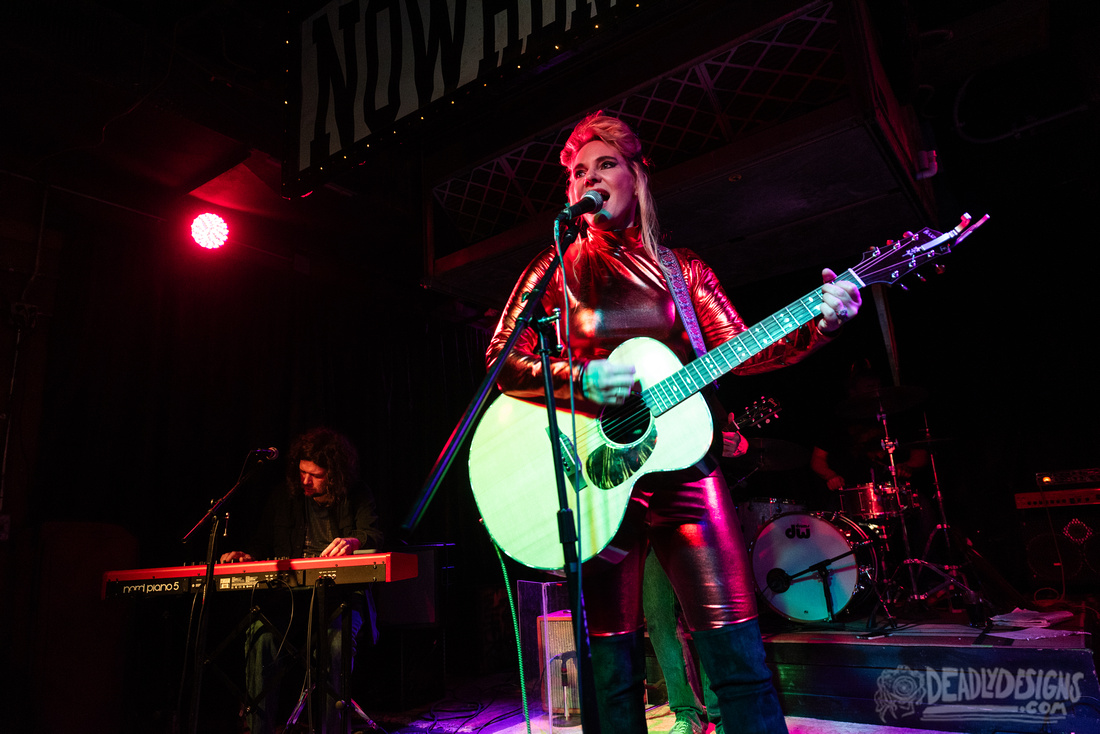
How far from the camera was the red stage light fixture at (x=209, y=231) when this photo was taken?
16.3 feet

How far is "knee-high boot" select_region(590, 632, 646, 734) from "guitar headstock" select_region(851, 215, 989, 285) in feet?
4.26

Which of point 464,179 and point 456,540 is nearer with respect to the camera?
point 464,179

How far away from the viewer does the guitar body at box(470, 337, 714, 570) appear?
176 cm

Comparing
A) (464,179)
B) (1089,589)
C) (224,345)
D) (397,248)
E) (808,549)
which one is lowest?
(1089,589)

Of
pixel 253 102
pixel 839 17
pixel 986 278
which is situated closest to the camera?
pixel 839 17

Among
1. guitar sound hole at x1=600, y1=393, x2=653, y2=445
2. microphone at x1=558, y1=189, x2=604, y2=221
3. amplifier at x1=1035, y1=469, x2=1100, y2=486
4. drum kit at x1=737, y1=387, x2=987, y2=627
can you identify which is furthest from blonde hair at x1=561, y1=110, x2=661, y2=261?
amplifier at x1=1035, y1=469, x2=1100, y2=486

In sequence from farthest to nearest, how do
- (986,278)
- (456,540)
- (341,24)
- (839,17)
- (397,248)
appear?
(456,540), (397,248), (986,278), (341,24), (839,17)

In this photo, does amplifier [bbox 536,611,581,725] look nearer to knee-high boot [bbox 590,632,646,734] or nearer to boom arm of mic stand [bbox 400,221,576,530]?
knee-high boot [bbox 590,632,646,734]

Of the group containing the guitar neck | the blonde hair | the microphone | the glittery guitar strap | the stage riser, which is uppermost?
the blonde hair

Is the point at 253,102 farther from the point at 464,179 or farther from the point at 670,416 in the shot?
the point at 670,416

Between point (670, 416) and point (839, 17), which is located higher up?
point (839, 17)

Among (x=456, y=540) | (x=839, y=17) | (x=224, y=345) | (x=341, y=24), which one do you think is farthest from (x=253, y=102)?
(x=456, y=540)

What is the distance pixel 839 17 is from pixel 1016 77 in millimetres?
3081

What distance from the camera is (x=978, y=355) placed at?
580cm
